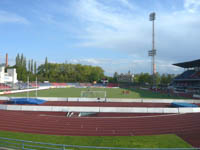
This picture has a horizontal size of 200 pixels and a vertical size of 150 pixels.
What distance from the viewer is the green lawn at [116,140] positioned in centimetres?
989

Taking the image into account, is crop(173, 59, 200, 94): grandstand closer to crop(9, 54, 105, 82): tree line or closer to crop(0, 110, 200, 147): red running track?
crop(0, 110, 200, 147): red running track

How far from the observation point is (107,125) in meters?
13.6

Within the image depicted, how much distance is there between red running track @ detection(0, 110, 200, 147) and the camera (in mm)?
12023

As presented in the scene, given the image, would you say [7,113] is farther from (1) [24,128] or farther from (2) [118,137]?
(2) [118,137]

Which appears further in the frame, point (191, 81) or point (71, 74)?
point (71, 74)

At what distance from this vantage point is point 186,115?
52.9 feet

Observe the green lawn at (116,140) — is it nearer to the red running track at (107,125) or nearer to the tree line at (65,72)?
the red running track at (107,125)

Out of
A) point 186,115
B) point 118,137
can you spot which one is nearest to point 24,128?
point 118,137

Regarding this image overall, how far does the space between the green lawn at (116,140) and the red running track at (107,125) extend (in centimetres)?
70

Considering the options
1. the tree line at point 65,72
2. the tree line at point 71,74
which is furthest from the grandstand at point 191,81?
the tree line at point 65,72

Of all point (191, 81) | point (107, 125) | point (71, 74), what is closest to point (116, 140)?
point (107, 125)

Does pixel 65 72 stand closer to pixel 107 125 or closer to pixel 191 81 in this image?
Answer: pixel 191 81

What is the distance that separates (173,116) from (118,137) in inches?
307

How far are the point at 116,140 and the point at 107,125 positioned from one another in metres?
2.95
